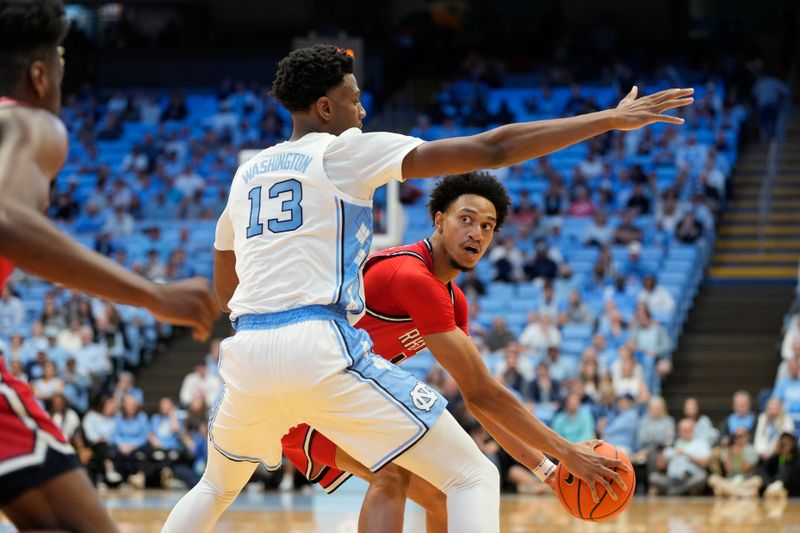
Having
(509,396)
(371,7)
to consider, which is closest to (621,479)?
(509,396)

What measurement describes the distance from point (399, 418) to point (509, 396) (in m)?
0.68

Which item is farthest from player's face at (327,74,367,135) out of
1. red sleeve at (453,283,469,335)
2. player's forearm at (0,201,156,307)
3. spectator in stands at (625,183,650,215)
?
spectator in stands at (625,183,650,215)

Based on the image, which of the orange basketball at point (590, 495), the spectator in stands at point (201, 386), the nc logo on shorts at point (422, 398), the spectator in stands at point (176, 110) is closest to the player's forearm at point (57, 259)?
the nc logo on shorts at point (422, 398)

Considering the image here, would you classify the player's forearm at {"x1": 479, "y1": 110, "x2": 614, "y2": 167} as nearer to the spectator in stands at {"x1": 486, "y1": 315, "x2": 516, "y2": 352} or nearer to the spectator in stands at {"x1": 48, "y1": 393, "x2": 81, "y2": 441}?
the spectator in stands at {"x1": 486, "y1": 315, "x2": 516, "y2": 352}

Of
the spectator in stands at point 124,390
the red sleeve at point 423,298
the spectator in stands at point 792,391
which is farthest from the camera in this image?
the spectator in stands at point 124,390

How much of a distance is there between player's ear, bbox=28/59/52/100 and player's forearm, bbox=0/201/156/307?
44cm

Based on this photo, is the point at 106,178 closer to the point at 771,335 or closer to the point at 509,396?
the point at 771,335

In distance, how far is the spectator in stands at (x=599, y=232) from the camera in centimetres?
1827

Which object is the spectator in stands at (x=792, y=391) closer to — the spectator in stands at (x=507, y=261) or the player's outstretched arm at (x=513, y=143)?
the spectator in stands at (x=507, y=261)

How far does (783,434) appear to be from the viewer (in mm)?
13297

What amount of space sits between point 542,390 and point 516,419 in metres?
10.0

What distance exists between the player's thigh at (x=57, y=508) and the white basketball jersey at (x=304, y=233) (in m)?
1.31

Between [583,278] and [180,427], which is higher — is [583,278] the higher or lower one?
the higher one

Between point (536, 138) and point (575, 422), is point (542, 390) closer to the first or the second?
point (575, 422)
